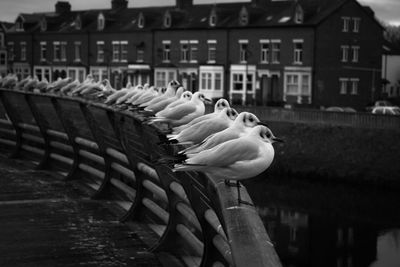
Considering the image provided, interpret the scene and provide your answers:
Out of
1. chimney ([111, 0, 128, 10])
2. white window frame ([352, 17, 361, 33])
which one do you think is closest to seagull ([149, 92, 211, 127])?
white window frame ([352, 17, 361, 33])

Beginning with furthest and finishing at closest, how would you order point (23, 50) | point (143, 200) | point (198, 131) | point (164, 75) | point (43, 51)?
1. point (23, 50)
2. point (43, 51)
3. point (164, 75)
4. point (143, 200)
5. point (198, 131)

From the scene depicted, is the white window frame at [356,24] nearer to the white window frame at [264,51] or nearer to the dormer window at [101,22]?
the white window frame at [264,51]

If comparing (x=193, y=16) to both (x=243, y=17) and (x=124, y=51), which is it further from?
(x=124, y=51)

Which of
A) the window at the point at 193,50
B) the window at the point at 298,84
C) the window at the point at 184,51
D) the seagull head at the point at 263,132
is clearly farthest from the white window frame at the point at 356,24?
the seagull head at the point at 263,132

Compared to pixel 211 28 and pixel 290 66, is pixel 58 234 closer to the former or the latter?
pixel 290 66

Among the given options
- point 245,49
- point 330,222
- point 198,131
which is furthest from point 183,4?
point 198,131

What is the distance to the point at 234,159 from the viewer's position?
4727 millimetres

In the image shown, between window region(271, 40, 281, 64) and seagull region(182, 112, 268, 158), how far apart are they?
4469 cm

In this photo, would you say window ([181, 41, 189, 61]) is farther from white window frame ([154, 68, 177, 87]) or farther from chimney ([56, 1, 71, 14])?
chimney ([56, 1, 71, 14])

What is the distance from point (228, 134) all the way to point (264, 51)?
46556 mm

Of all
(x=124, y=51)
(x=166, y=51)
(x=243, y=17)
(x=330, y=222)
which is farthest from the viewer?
(x=124, y=51)

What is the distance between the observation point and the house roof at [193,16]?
164ft

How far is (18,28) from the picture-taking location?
74.8 meters

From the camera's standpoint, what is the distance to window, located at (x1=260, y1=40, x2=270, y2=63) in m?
51.1
